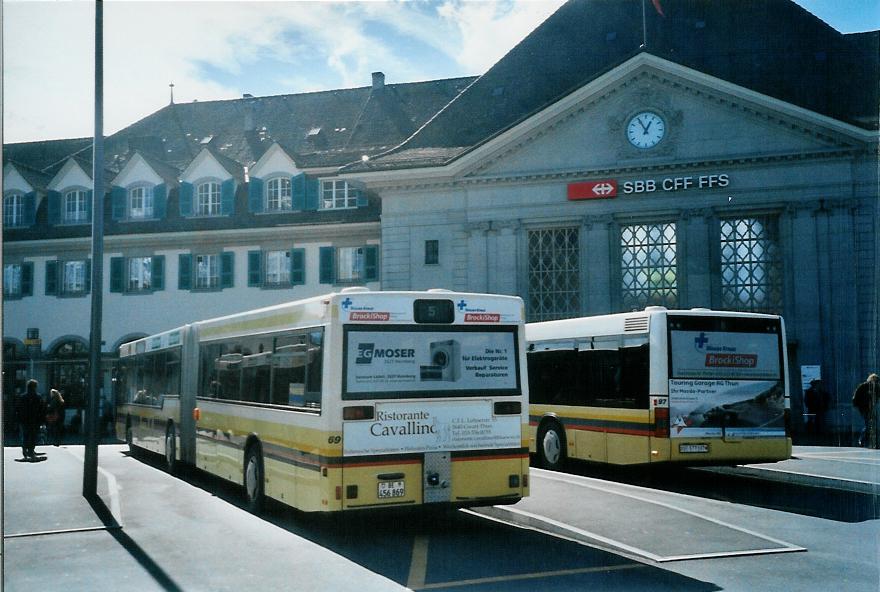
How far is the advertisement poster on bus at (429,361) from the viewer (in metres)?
10.9

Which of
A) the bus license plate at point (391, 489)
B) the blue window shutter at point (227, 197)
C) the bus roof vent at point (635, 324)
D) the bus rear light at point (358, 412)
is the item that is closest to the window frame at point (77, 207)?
the blue window shutter at point (227, 197)

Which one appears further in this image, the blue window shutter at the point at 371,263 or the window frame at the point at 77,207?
the window frame at the point at 77,207

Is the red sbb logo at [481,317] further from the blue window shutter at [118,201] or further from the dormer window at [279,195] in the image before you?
the blue window shutter at [118,201]

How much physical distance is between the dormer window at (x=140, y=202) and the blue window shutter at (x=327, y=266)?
331 inches

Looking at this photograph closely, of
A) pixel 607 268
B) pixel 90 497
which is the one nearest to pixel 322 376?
pixel 90 497

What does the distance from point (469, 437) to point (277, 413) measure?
8.64 feet

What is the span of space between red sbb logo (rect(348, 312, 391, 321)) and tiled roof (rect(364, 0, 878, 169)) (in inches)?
955

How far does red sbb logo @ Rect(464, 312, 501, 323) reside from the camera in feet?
37.7

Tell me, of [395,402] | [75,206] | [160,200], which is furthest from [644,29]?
[395,402]

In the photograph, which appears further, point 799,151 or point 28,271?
point 28,271

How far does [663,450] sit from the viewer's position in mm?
15008

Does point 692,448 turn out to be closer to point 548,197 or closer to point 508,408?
point 508,408

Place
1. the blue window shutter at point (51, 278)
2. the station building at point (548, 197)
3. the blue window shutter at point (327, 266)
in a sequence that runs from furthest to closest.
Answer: the blue window shutter at point (51, 278)
the blue window shutter at point (327, 266)
the station building at point (548, 197)

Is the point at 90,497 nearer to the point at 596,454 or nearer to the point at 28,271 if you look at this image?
the point at 596,454
